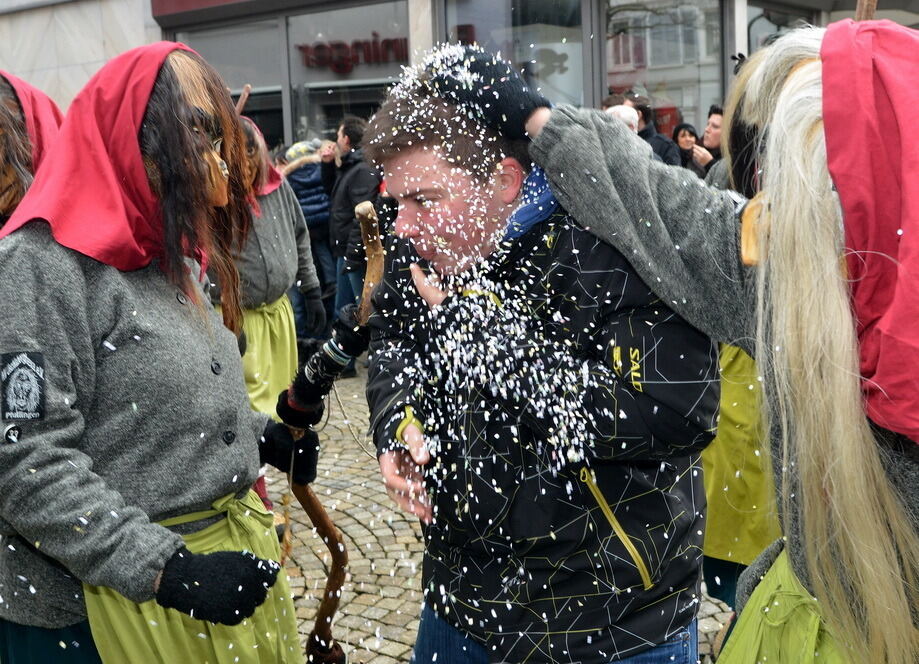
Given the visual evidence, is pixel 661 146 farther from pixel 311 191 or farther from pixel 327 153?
pixel 311 191

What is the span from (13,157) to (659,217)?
1839 millimetres

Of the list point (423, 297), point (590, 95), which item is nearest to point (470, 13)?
point (590, 95)

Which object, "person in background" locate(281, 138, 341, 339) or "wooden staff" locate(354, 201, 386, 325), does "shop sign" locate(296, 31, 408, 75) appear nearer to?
"person in background" locate(281, 138, 341, 339)

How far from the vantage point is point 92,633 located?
77.2 inches

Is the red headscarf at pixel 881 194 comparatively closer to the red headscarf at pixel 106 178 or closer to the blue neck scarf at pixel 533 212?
the blue neck scarf at pixel 533 212

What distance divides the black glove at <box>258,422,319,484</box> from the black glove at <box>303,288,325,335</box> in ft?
11.3

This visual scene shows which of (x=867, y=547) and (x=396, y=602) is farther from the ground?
(x=867, y=547)

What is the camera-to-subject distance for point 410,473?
1.89m

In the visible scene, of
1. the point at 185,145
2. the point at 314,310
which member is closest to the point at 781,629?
the point at 185,145

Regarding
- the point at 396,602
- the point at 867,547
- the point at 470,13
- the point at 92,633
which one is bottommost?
the point at 396,602

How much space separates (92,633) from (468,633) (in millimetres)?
814

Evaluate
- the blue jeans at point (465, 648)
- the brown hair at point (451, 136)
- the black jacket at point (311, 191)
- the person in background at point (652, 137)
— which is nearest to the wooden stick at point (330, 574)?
the blue jeans at point (465, 648)

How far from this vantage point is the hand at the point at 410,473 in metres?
1.83

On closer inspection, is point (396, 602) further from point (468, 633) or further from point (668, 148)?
point (668, 148)
